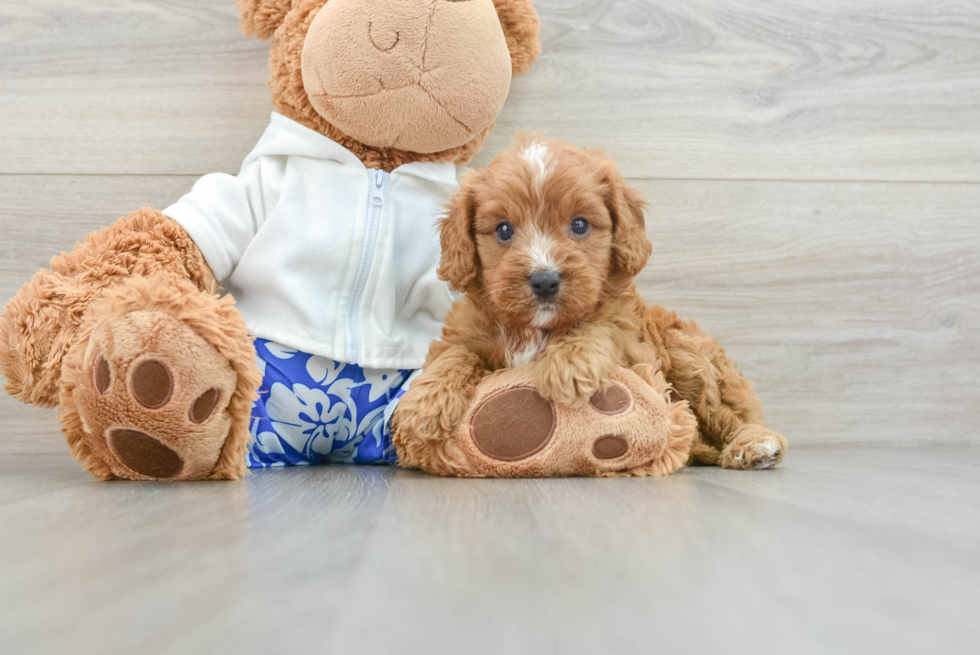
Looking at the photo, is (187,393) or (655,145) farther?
(655,145)

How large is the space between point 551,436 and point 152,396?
0.58 metres

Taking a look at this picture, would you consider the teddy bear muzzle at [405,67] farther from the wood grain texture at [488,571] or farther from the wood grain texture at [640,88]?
the wood grain texture at [488,571]

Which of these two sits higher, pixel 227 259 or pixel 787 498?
pixel 227 259

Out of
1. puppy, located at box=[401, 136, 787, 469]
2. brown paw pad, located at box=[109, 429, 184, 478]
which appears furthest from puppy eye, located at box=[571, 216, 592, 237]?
brown paw pad, located at box=[109, 429, 184, 478]

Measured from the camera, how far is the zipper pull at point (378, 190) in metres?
1.39

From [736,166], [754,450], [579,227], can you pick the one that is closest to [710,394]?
[754,450]

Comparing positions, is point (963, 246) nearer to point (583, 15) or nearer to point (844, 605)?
point (583, 15)

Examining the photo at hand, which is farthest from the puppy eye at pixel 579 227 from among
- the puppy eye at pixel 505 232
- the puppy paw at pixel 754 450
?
the puppy paw at pixel 754 450

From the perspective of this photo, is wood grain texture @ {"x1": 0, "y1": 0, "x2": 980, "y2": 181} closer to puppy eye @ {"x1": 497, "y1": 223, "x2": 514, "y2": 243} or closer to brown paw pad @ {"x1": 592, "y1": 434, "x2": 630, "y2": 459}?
puppy eye @ {"x1": 497, "y1": 223, "x2": 514, "y2": 243}

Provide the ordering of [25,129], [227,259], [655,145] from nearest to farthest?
[227,259], [25,129], [655,145]

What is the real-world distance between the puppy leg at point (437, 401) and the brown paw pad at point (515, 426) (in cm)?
4

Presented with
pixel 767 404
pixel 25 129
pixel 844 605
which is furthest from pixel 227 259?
pixel 767 404

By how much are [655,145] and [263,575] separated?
56.1 inches

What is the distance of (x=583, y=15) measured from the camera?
1657 millimetres
